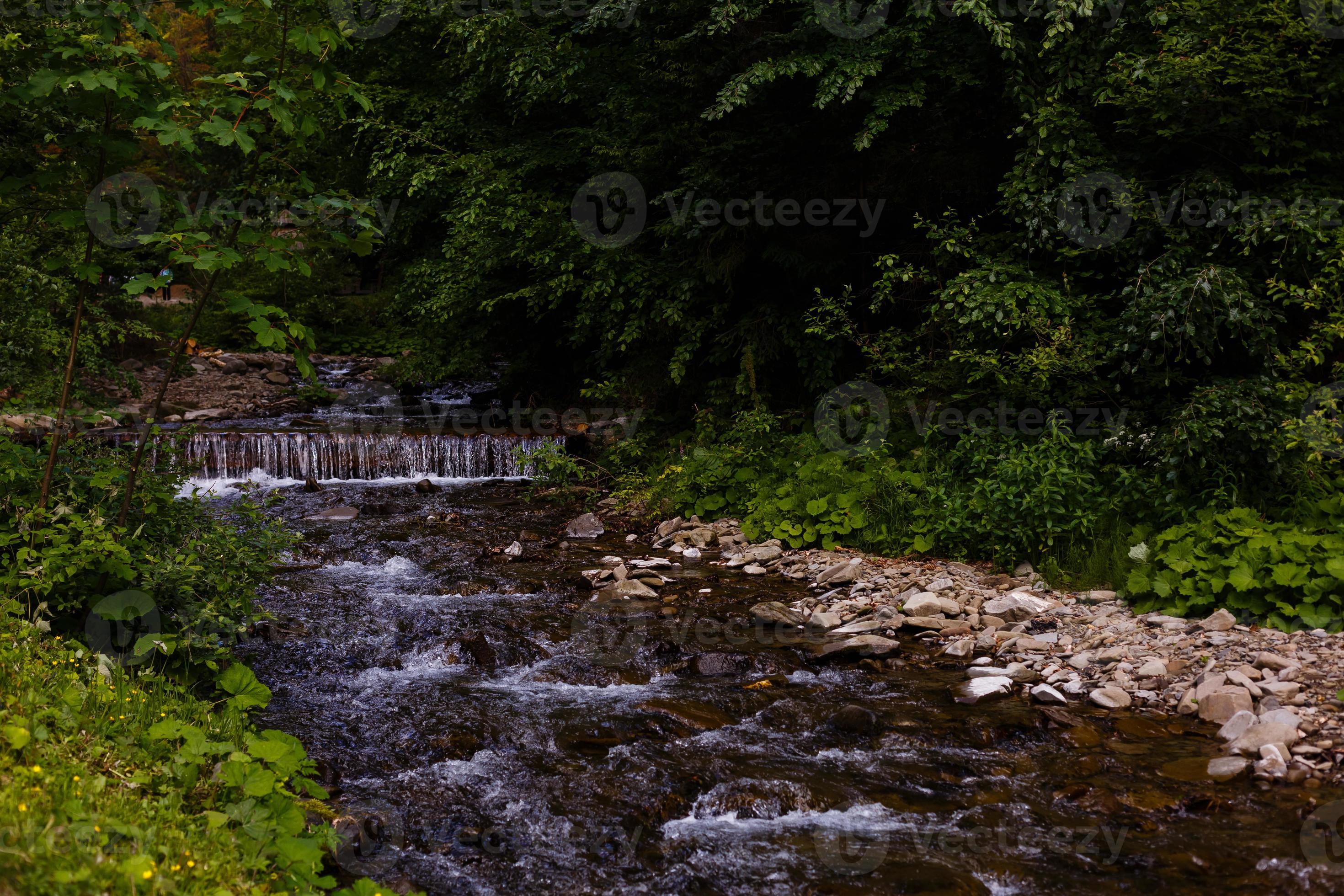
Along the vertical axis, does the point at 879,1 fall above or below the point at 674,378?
above

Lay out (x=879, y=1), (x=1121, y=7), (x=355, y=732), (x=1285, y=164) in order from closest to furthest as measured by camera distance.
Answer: (x=355, y=732), (x=1285, y=164), (x=1121, y=7), (x=879, y=1)

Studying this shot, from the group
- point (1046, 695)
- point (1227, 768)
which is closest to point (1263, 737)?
point (1227, 768)

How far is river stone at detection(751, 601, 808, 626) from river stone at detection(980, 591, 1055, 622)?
1.41 m

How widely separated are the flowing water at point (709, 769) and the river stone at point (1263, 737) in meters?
0.15

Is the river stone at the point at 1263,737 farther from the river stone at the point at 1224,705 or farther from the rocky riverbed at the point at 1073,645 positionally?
the river stone at the point at 1224,705

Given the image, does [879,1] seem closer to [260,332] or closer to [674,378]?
[674,378]

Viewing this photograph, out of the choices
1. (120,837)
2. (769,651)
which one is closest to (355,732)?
(120,837)

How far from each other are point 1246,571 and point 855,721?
114 inches

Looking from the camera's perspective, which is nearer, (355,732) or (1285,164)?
(355,732)

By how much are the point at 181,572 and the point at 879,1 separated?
7.68 metres

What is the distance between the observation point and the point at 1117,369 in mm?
7484

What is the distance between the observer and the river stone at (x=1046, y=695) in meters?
5.28

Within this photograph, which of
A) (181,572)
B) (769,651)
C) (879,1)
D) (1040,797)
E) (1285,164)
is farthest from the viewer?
(879,1)

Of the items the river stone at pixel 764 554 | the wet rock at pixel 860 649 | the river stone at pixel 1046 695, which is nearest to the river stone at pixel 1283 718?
the river stone at pixel 1046 695
